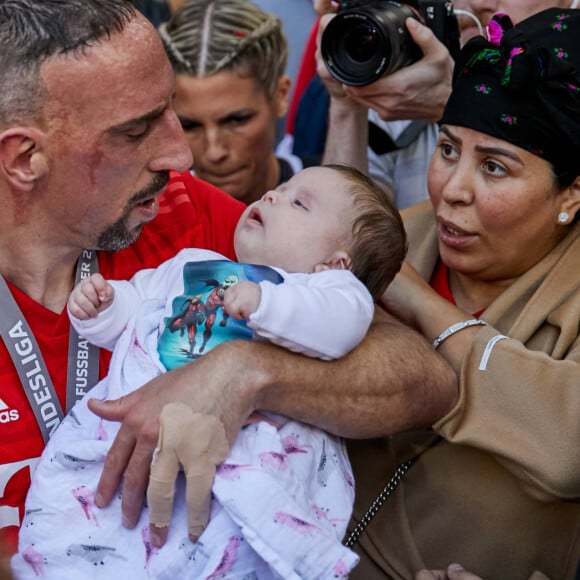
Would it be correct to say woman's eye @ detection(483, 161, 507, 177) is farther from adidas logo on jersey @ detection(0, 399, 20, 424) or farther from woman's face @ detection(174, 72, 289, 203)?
woman's face @ detection(174, 72, 289, 203)

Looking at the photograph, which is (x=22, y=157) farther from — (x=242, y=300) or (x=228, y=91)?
(x=228, y=91)

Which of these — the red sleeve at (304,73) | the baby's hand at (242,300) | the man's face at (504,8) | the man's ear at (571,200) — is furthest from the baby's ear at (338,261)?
the red sleeve at (304,73)

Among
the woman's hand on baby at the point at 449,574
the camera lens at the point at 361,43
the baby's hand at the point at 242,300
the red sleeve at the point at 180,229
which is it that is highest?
the camera lens at the point at 361,43

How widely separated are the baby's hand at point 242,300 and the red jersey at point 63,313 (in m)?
0.55

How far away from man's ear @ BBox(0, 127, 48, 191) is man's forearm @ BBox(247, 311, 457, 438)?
0.64 metres

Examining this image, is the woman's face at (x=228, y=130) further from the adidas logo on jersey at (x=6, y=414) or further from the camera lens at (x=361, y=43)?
the adidas logo on jersey at (x=6, y=414)

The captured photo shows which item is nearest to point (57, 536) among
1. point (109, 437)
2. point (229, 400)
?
point (109, 437)

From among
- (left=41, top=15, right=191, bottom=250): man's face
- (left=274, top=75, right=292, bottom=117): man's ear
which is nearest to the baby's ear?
(left=41, top=15, right=191, bottom=250): man's face

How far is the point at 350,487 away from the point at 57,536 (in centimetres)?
60

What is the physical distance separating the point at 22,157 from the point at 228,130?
1631mm

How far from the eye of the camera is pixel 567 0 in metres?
2.91

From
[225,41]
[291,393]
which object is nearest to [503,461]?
[291,393]

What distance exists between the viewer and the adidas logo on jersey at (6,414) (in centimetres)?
226

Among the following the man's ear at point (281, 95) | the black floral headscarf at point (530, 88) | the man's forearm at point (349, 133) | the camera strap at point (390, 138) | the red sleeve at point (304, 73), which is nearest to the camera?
the black floral headscarf at point (530, 88)
